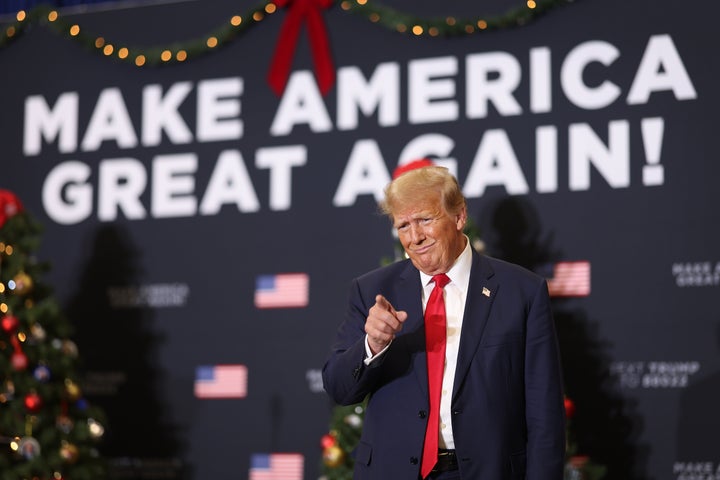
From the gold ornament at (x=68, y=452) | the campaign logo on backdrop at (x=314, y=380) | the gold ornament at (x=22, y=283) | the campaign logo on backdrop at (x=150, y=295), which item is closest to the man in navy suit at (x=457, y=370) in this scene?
the gold ornament at (x=68, y=452)

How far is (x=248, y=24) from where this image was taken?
6.72 metres

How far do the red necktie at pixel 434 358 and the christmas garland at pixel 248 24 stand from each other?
345cm

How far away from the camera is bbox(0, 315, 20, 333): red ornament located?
5.52 m

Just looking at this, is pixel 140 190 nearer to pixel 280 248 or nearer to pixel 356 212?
pixel 280 248

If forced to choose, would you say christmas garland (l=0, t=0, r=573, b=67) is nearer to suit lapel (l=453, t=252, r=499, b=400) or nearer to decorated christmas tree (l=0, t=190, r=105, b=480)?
decorated christmas tree (l=0, t=190, r=105, b=480)

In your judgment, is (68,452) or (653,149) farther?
(653,149)

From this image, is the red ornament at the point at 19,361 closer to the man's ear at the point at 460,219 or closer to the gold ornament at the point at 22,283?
the gold ornament at the point at 22,283

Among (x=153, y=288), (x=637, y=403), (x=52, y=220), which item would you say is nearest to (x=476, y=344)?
(x=637, y=403)

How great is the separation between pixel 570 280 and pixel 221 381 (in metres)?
2.30

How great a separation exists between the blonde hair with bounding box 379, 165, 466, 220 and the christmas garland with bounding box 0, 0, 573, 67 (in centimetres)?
335

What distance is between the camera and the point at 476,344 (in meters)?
2.91

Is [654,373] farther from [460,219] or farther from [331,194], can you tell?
[460,219]

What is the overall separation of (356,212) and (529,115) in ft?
4.00

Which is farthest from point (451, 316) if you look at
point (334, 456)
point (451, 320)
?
point (334, 456)
